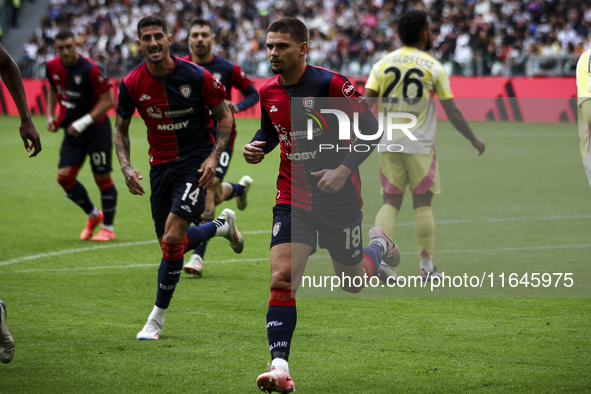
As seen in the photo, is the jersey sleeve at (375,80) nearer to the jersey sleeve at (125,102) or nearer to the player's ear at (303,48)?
the jersey sleeve at (125,102)

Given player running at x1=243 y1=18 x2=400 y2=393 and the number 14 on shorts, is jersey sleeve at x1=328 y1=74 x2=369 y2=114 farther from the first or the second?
the number 14 on shorts

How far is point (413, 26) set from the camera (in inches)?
259

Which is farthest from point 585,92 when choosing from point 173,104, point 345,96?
point 173,104

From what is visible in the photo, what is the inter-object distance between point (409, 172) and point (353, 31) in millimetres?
24413

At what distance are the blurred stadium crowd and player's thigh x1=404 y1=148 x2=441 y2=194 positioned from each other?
18673 mm

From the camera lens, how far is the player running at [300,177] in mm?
4203

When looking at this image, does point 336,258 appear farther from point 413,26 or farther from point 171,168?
point 413,26

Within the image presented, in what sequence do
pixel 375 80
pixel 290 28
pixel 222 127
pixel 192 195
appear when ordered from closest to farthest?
pixel 290 28 → pixel 192 195 → pixel 222 127 → pixel 375 80

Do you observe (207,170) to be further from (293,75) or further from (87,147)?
(87,147)

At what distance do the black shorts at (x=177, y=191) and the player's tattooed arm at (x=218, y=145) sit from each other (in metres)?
0.10

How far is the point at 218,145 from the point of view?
5.50 meters

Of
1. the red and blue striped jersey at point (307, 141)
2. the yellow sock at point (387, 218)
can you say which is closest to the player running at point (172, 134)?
the red and blue striped jersey at point (307, 141)

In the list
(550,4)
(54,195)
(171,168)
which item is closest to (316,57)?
(550,4)

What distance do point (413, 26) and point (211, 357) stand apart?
3577mm
